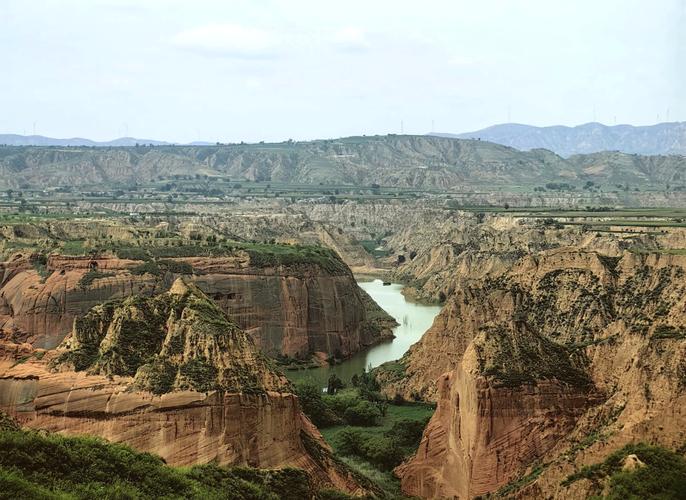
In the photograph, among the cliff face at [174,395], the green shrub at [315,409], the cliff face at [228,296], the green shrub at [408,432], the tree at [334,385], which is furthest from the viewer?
the cliff face at [228,296]

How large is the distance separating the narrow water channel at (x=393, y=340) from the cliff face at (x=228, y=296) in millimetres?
1928

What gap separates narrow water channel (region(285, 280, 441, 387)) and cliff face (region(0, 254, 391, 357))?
6.32 feet

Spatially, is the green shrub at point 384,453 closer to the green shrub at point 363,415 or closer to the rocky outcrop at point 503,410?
the rocky outcrop at point 503,410

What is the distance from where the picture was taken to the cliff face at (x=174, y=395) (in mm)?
29219

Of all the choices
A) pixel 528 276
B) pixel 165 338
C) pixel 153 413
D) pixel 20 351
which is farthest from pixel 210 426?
pixel 528 276

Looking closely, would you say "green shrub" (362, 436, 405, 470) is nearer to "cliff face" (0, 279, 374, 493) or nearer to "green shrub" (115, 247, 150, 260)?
"cliff face" (0, 279, 374, 493)

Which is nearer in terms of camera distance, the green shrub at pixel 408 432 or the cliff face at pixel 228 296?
the green shrub at pixel 408 432

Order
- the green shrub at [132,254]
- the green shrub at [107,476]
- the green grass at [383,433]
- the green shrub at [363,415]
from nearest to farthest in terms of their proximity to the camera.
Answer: the green shrub at [107,476]
the green grass at [383,433]
the green shrub at [363,415]
the green shrub at [132,254]

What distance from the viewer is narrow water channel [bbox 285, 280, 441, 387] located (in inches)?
2635

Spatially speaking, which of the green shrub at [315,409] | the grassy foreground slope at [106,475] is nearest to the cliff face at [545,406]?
the grassy foreground slope at [106,475]

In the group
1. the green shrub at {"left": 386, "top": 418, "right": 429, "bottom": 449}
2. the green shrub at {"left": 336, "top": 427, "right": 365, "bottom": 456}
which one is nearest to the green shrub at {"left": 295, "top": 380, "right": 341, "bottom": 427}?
the green shrub at {"left": 336, "top": 427, "right": 365, "bottom": 456}

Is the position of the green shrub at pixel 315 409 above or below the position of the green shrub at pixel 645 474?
below

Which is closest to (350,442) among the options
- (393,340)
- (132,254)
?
(132,254)

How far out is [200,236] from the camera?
290 feet
